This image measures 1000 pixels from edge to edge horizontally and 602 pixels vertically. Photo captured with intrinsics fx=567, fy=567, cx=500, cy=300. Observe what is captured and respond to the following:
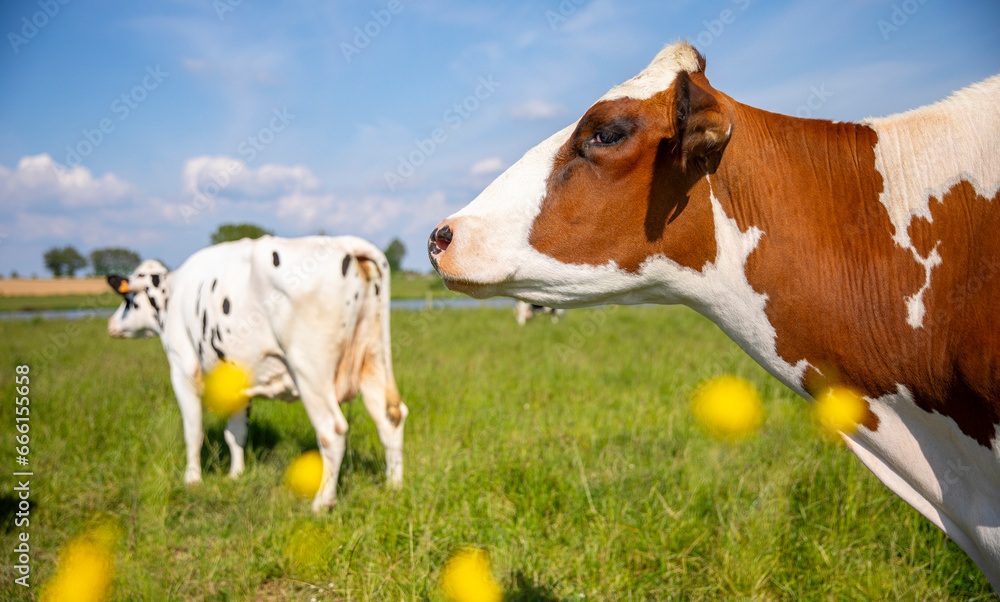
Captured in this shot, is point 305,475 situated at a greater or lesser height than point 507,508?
lesser

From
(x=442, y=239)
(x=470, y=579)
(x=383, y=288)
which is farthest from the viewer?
(x=383, y=288)

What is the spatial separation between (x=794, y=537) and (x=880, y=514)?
713mm

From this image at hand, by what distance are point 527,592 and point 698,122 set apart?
2.41 meters

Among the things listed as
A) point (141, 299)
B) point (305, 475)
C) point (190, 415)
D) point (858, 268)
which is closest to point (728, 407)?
point (305, 475)

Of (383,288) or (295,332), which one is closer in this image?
(295,332)

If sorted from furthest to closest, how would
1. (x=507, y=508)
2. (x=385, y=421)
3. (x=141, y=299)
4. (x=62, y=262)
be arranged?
(x=62, y=262)
(x=141, y=299)
(x=385, y=421)
(x=507, y=508)

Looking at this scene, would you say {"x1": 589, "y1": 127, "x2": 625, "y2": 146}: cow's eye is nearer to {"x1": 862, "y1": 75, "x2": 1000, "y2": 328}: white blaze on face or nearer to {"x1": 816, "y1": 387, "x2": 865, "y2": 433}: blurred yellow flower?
{"x1": 862, "y1": 75, "x2": 1000, "y2": 328}: white blaze on face

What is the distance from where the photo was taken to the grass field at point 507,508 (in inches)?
117

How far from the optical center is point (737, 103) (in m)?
1.78

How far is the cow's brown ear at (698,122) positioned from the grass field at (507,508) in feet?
7.59

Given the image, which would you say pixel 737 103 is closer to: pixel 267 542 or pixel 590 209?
pixel 590 209

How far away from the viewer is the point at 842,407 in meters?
1.64

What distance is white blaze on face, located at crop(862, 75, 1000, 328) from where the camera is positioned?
1485mm

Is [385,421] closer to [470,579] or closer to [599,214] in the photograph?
[470,579]
